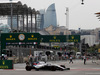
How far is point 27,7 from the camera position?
64.6 metres

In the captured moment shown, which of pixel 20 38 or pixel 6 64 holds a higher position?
pixel 20 38

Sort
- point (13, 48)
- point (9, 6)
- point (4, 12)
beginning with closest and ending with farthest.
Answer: point (9, 6) → point (13, 48) → point (4, 12)

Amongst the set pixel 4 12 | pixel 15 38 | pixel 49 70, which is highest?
pixel 4 12

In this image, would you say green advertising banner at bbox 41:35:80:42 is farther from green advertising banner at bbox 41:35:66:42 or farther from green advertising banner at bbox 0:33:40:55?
green advertising banner at bbox 0:33:40:55

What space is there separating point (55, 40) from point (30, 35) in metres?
19.3

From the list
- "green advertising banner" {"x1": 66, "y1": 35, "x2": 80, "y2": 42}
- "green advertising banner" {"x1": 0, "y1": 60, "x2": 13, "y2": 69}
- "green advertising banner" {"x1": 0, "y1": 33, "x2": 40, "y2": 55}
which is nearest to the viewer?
"green advertising banner" {"x1": 0, "y1": 60, "x2": 13, "y2": 69}

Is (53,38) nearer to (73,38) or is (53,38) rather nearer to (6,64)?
(73,38)

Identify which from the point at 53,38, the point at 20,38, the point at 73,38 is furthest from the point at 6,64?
the point at 73,38

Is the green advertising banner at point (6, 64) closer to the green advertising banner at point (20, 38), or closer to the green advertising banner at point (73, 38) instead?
the green advertising banner at point (20, 38)

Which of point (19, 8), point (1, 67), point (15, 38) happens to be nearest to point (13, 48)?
point (19, 8)

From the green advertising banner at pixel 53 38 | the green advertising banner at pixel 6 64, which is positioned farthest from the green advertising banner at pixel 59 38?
the green advertising banner at pixel 6 64

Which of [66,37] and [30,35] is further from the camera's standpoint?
[66,37]

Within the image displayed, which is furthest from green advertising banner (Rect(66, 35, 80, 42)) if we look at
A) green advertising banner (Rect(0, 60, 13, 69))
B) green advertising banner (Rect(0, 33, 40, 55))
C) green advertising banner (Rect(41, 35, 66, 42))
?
A: green advertising banner (Rect(0, 60, 13, 69))

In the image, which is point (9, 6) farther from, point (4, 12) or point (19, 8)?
point (4, 12)
